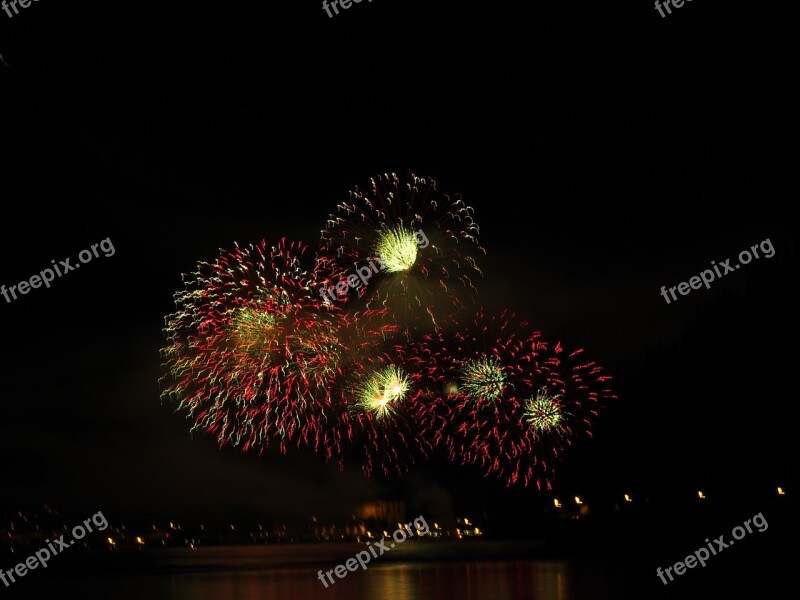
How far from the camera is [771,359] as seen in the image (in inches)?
2867

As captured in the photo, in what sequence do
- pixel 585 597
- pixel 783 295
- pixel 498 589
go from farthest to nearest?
pixel 783 295 → pixel 498 589 → pixel 585 597

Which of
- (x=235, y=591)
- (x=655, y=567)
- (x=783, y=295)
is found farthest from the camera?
(x=783, y=295)

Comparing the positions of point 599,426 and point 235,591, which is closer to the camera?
point 235,591

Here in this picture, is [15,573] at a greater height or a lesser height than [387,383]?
greater

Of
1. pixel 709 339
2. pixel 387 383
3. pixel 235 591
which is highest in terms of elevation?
pixel 709 339

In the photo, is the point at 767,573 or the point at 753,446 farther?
the point at 753,446

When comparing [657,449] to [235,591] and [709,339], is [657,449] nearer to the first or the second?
[709,339]

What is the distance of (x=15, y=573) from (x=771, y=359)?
177 feet

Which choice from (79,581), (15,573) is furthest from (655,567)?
(15,573)

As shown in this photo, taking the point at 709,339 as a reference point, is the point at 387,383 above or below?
below

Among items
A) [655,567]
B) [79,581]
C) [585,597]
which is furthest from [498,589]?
[79,581]

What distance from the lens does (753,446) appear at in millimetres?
75375

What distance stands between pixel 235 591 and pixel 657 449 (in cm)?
5930

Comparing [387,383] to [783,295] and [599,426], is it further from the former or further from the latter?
[599,426]
